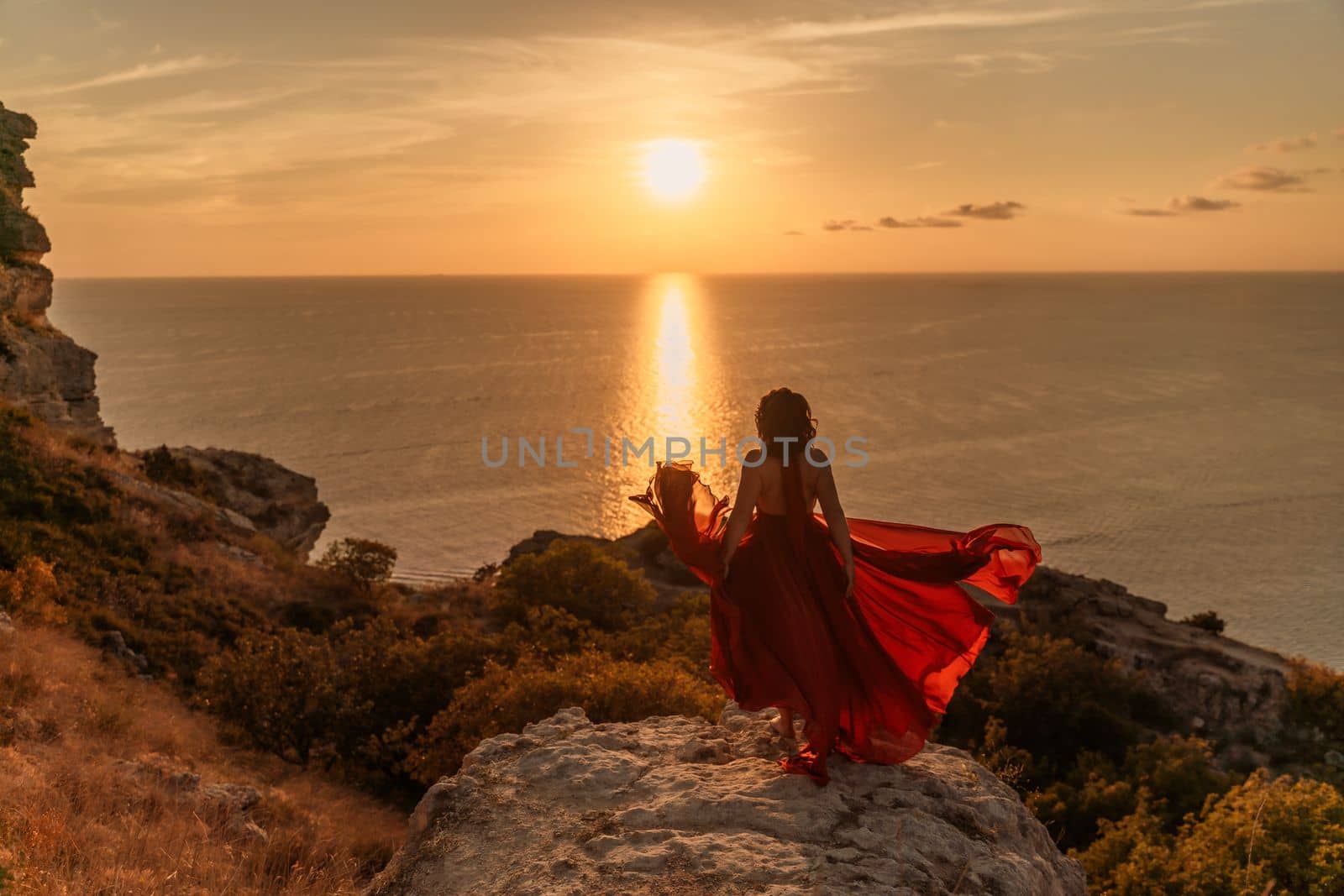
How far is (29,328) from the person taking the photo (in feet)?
84.3

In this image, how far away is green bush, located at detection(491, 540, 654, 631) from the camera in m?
21.5

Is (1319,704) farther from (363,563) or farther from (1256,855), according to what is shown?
(363,563)

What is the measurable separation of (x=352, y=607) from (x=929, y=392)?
81431 millimetres

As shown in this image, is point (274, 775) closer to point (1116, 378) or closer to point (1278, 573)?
point (1278, 573)

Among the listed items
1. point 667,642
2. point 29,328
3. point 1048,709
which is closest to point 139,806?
point 667,642

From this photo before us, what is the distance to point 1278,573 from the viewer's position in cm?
4650

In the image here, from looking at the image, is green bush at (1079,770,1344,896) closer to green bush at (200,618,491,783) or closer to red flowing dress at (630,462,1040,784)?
red flowing dress at (630,462,1040,784)

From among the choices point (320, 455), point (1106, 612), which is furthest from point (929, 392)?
point (1106, 612)

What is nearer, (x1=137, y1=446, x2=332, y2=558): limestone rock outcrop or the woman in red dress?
the woman in red dress

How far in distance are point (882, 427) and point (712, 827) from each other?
7419 centimetres

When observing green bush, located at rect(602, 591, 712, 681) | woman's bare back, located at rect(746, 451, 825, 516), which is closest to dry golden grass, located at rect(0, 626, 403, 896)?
woman's bare back, located at rect(746, 451, 825, 516)

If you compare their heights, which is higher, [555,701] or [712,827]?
[712,827]

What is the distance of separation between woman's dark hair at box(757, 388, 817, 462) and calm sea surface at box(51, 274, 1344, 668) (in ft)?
130

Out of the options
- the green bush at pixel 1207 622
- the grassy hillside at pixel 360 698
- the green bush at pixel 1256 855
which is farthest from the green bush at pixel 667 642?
the green bush at pixel 1207 622
